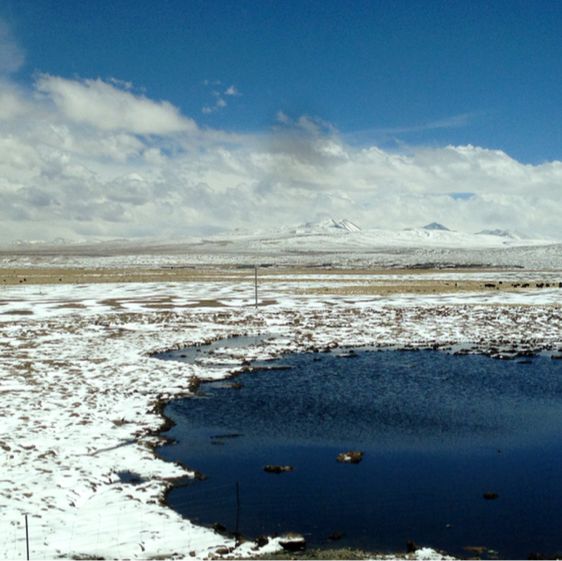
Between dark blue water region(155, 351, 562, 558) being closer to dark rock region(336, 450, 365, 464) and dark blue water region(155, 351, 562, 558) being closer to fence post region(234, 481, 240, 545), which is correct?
fence post region(234, 481, 240, 545)

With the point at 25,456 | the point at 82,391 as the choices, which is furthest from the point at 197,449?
the point at 82,391

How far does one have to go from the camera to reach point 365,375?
23953 mm

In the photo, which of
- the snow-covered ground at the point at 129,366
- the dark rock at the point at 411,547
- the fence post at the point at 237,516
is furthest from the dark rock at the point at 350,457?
the dark rock at the point at 411,547

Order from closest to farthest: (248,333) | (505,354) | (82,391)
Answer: (82,391) < (505,354) < (248,333)

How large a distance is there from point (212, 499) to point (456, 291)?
52.9m

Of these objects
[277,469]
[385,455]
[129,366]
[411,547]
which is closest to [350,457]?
[385,455]

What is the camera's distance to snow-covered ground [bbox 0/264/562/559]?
11.1 metres

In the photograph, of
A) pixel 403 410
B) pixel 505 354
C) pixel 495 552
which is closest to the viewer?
pixel 495 552

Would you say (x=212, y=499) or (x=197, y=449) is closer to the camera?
(x=212, y=499)

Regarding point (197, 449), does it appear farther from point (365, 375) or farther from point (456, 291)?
point (456, 291)

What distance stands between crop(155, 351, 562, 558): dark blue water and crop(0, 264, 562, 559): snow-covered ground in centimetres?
108

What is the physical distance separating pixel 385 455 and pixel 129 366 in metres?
13.4

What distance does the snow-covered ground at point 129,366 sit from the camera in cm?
1111

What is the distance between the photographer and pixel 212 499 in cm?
1261
